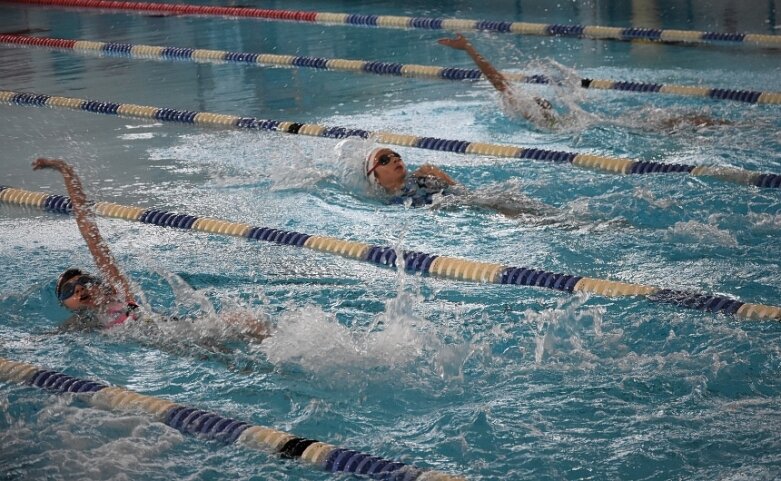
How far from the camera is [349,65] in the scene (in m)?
9.15

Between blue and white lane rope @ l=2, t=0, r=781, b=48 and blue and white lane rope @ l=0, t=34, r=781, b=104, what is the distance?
1.47m

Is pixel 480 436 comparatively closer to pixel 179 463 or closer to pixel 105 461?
pixel 179 463

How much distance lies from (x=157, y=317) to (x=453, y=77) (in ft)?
15.4

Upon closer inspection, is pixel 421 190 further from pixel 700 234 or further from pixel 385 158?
pixel 700 234

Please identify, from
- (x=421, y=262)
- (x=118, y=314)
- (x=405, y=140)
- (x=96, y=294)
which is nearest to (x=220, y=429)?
(x=118, y=314)

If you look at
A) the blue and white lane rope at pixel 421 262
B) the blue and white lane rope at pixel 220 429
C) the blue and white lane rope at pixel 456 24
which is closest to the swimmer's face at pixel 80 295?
the blue and white lane rope at pixel 220 429

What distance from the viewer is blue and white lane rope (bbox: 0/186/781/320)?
4.18 metres

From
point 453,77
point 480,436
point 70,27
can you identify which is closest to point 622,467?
point 480,436

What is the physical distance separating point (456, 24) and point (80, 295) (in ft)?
22.1

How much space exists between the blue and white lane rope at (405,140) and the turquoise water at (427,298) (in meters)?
0.11

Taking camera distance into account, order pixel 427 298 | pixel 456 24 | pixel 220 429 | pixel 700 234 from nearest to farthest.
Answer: pixel 220 429 < pixel 427 298 < pixel 700 234 < pixel 456 24

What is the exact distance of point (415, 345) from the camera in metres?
3.93

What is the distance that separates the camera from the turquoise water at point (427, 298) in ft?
11.1

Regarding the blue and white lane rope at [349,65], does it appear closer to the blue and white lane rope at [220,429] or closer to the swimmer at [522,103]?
the swimmer at [522,103]
